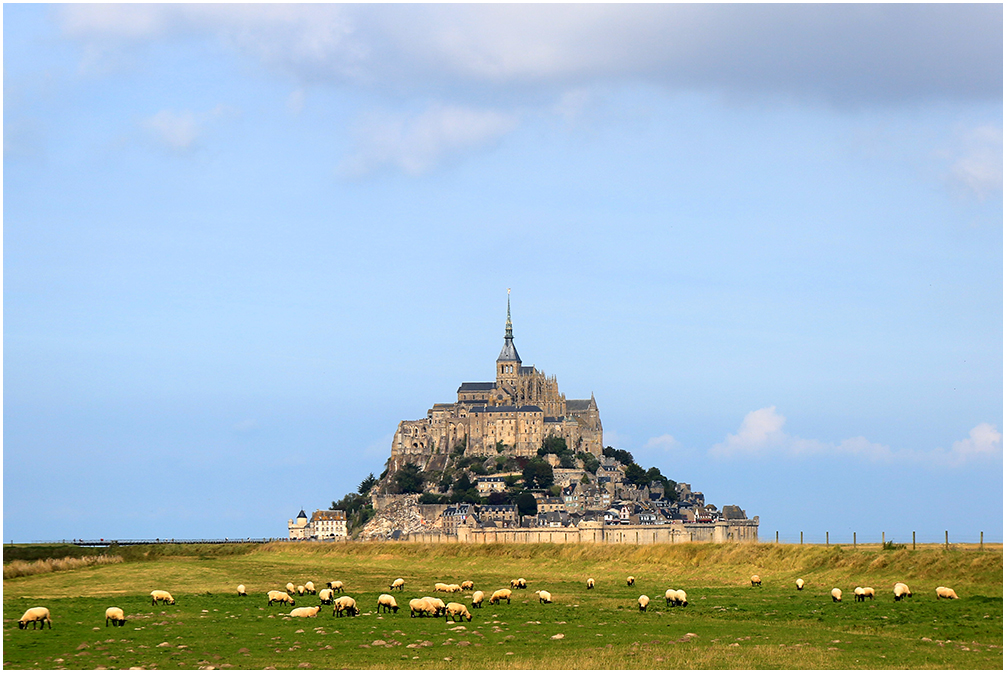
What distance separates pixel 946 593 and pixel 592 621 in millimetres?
11670

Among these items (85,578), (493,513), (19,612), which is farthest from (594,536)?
(19,612)

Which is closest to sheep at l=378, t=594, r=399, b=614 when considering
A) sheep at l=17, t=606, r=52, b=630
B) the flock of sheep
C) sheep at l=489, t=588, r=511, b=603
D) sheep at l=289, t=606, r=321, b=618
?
the flock of sheep

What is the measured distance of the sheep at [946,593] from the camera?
118 ft

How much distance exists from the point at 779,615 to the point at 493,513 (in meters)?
157

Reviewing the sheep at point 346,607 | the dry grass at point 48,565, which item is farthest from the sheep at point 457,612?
the dry grass at point 48,565

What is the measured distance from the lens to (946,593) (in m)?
36.1

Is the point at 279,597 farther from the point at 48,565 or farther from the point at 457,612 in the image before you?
the point at 48,565

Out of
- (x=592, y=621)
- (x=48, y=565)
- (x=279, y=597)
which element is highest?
(x=279, y=597)

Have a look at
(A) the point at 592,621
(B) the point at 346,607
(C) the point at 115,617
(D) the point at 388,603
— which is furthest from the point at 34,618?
(A) the point at 592,621

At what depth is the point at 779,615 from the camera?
34062 millimetres

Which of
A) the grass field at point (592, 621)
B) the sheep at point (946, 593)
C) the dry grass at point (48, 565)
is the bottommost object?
the dry grass at point (48, 565)

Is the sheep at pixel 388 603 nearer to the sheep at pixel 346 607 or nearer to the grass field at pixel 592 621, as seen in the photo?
the grass field at pixel 592 621

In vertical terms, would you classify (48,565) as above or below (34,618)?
below

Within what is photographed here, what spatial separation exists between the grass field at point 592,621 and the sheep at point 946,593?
2.33ft
